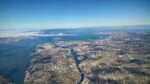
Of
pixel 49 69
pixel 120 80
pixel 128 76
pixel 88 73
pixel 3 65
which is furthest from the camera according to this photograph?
pixel 3 65

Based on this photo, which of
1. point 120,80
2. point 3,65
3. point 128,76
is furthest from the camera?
point 3,65

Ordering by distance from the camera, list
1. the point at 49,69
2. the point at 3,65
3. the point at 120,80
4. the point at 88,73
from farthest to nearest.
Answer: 1. the point at 3,65
2. the point at 49,69
3. the point at 88,73
4. the point at 120,80

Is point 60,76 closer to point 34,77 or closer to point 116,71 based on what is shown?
point 34,77

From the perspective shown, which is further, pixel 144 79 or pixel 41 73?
pixel 41 73

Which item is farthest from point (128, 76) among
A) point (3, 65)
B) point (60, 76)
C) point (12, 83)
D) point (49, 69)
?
point (3, 65)

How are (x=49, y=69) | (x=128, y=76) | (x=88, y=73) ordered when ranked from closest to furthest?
1. (x=128, y=76)
2. (x=88, y=73)
3. (x=49, y=69)

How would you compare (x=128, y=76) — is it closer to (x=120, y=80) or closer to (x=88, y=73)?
(x=120, y=80)

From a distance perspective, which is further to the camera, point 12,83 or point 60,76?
point 60,76

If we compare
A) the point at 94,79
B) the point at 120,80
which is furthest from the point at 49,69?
the point at 120,80

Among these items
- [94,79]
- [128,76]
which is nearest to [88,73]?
[94,79]
